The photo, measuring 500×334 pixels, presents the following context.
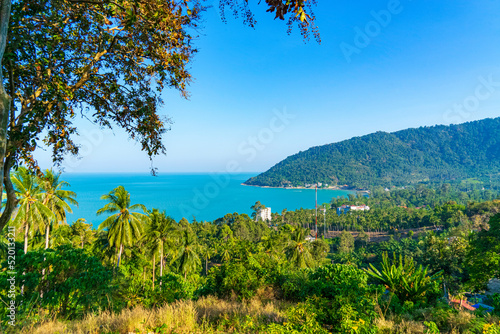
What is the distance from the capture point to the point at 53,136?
3.13 meters

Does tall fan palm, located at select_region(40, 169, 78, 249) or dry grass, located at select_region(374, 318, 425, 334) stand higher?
tall fan palm, located at select_region(40, 169, 78, 249)

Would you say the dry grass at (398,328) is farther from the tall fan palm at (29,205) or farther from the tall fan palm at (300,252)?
the tall fan palm at (300,252)

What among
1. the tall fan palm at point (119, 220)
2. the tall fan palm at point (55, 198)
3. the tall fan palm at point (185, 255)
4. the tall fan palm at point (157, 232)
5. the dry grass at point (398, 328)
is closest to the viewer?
the dry grass at point (398, 328)

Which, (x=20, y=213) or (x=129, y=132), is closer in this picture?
(x=129, y=132)

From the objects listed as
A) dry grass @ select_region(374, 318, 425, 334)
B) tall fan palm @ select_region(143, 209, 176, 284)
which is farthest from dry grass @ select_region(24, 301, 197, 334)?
tall fan palm @ select_region(143, 209, 176, 284)

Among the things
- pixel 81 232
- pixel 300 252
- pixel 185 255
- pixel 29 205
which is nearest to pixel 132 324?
pixel 29 205

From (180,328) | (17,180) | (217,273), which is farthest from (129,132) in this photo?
(17,180)

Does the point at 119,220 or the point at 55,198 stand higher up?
the point at 55,198

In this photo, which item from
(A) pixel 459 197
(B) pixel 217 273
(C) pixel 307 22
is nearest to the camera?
(C) pixel 307 22

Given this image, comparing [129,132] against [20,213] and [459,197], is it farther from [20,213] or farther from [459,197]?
[459,197]

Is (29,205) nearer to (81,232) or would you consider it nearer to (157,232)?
(157,232)

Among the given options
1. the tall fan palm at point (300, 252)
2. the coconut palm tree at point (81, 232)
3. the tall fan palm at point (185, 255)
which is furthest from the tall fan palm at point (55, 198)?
the tall fan palm at point (300, 252)

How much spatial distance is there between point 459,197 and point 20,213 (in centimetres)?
16680

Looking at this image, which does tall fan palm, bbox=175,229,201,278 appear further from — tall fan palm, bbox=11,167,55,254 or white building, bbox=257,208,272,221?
white building, bbox=257,208,272,221
